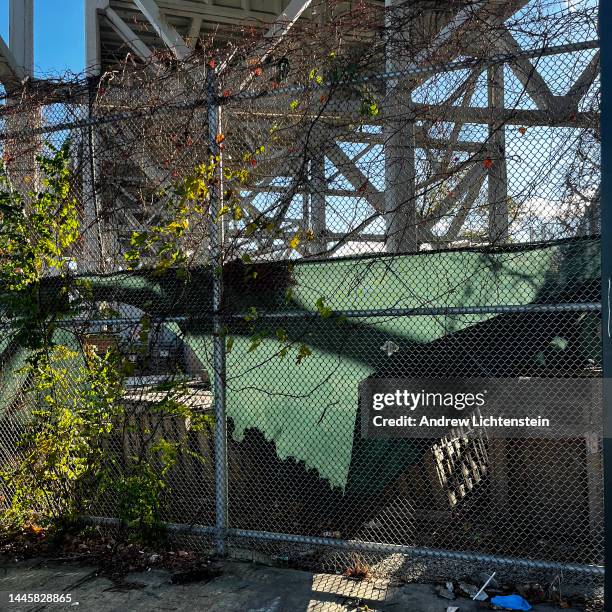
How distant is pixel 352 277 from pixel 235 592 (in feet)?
7.01

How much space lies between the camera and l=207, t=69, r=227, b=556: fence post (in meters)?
4.25

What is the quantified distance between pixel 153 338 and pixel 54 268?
1.21m

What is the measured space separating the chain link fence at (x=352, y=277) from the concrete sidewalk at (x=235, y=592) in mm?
226

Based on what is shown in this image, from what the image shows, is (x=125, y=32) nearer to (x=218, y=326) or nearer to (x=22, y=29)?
(x=22, y=29)

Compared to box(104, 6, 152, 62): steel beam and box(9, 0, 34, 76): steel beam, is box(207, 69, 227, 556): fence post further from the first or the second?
box(104, 6, 152, 62): steel beam

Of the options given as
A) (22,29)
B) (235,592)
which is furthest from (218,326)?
(22,29)

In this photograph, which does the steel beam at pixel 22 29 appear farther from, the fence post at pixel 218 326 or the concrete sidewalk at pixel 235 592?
the concrete sidewalk at pixel 235 592

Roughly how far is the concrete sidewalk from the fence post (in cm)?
39

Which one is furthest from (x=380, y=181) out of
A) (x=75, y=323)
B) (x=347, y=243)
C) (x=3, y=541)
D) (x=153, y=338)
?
(x=3, y=541)

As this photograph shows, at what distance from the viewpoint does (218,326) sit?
4316 mm

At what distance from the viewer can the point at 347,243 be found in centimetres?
414

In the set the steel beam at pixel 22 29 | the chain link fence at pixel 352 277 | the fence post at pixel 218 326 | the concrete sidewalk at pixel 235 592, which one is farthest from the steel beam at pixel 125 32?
the concrete sidewalk at pixel 235 592

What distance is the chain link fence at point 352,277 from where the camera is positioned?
3.73 meters

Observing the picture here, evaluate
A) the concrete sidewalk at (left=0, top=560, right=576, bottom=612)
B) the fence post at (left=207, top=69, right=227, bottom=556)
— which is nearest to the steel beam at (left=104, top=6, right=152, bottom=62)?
the fence post at (left=207, top=69, right=227, bottom=556)
